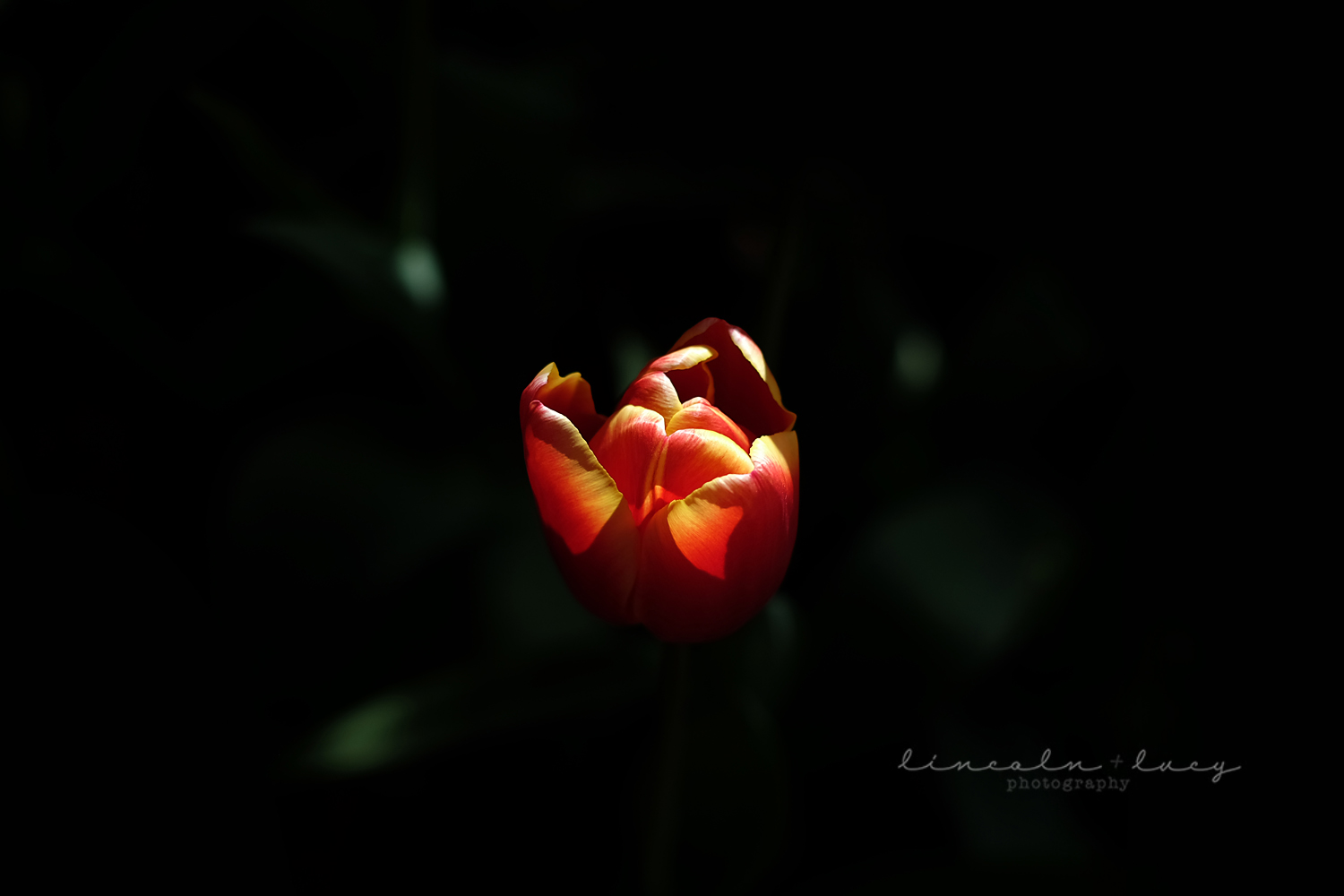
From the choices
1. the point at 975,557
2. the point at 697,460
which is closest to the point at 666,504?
the point at 697,460

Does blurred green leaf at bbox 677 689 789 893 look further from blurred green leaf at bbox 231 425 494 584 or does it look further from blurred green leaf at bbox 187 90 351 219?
blurred green leaf at bbox 187 90 351 219

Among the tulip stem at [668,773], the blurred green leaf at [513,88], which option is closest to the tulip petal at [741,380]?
the tulip stem at [668,773]

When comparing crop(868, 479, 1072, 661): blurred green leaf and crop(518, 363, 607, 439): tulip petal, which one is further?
crop(868, 479, 1072, 661): blurred green leaf

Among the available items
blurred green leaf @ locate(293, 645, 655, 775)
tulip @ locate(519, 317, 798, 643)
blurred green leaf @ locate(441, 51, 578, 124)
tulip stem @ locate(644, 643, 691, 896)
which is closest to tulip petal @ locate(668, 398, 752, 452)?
tulip @ locate(519, 317, 798, 643)

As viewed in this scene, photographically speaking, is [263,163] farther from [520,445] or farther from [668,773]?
[668,773]

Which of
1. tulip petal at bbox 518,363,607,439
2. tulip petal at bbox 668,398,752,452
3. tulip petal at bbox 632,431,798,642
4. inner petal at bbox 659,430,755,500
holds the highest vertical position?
tulip petal at bbox 518,363,607,439

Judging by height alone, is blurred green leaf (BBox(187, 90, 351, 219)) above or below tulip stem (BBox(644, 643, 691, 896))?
above

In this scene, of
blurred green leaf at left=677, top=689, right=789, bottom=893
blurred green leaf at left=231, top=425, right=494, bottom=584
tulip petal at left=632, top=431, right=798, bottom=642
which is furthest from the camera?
blurred green leaf at left=231, top=425, right=494, bottom=584
